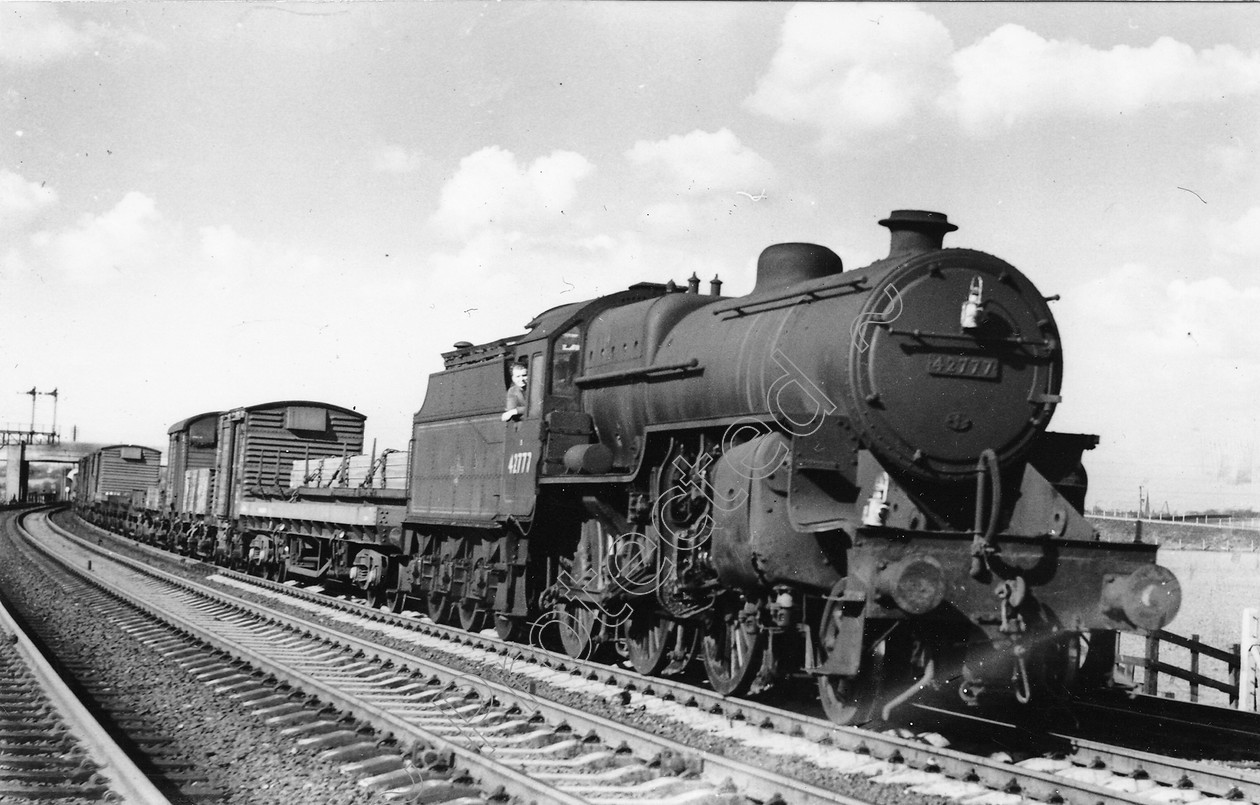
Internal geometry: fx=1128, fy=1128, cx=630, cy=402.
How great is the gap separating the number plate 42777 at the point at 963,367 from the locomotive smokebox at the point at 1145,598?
1.66 meters

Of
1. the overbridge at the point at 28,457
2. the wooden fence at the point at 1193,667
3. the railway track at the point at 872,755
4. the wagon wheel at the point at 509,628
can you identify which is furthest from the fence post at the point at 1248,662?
the overbridge at the point at 28,457

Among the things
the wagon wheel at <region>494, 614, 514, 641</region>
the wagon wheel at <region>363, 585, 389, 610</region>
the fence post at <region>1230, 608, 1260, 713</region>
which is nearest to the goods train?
the wagon wheel at <region>494, 614, 514, 641</region>

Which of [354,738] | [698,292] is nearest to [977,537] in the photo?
[354,738]

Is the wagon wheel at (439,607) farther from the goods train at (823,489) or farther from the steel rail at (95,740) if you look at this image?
the steel rail at (95,740)

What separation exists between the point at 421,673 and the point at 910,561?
5048 mm

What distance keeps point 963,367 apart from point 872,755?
9.03 ft

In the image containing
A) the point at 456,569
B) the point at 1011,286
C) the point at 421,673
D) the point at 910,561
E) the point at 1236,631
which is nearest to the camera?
the point at 910,561

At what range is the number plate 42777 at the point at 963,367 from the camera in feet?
26.0

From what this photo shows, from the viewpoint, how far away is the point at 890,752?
282 inches

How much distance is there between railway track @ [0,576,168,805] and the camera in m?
A: 6.18

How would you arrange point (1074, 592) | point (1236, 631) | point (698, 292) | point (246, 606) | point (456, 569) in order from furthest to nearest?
point (1236, 631) → point (246, 606) → point (456, 569) → point (698, 292) → point (1074, 592)

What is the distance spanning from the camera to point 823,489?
7789 mm

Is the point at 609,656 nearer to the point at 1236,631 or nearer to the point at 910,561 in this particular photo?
the point at 910,561

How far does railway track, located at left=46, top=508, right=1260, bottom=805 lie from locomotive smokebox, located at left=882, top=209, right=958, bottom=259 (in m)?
3.51
